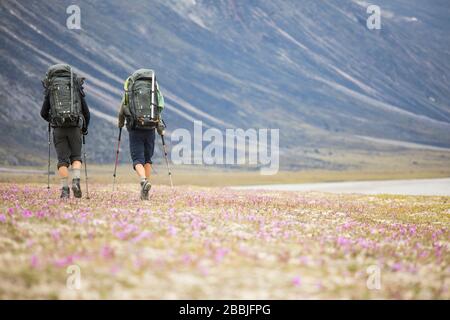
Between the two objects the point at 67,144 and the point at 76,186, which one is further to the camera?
the point at 67,144

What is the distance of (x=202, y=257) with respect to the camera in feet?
32.5

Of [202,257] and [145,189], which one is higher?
[145,189]

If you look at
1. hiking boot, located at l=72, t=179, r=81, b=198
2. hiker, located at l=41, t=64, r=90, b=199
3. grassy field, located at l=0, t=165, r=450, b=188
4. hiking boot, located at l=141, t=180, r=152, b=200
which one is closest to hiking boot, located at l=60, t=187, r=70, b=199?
hiker, located at l=41, t=64, r=90, b=199

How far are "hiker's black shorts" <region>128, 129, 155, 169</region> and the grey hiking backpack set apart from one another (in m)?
0.35

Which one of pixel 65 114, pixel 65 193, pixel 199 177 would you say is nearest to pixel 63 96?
pixel 65 114

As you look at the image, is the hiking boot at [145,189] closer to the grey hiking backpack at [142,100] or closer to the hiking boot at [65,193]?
the grey hiking backpack at [142,100]

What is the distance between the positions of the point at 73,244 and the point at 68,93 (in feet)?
30.2

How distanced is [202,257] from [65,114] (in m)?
9.95

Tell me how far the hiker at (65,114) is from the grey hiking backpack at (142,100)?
143 centimetres

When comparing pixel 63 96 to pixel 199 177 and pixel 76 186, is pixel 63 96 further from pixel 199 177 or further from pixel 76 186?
pixel 199 177
